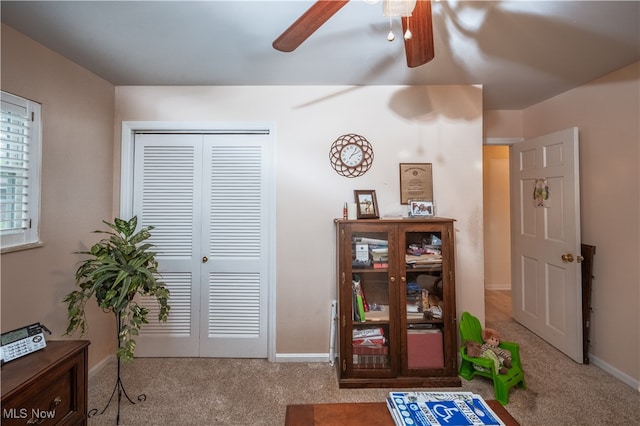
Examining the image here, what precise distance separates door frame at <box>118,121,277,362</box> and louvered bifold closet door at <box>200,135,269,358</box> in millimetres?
77

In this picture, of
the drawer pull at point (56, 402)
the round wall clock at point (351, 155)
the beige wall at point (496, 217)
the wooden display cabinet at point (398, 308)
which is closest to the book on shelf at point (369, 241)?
the wooden display cabinet at point (398, 308)

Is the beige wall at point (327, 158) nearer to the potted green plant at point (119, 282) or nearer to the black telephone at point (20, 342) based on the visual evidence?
the potted green plant at point (119, 282)

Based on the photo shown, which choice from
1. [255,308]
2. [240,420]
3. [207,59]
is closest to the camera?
[240,420]

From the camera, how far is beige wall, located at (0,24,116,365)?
1656 mm

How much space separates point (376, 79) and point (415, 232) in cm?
130

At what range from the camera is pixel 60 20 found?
1.57 metres

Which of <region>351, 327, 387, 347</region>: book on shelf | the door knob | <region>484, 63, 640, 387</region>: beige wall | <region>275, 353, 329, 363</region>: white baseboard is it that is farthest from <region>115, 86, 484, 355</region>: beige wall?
<region>484, 63, 640, 387</region>: beige wall

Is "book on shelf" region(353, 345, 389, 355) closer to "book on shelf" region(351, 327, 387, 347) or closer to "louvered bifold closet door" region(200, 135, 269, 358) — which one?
"book on shelf" region(351, 327, 387, 347)

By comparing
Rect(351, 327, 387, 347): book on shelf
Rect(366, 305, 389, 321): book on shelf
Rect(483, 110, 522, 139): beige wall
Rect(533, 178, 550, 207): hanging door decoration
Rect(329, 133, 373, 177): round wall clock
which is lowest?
Rect(351, 327, 387, 347): book on shelf

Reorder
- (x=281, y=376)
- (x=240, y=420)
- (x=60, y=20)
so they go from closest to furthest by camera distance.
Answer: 1. (x=60, y=20)
2. (x=240, y=420)
3. (x=281, y=376)

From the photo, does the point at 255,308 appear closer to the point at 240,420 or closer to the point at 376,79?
the point at 240,420

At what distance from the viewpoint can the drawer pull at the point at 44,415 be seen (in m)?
1.12

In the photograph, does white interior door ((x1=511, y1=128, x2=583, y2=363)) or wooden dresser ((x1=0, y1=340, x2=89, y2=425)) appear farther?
white interior door ((x1=511, y1=128, x2=583, y2=363))

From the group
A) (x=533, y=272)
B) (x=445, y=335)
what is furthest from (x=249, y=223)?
(x=533, y=272)
